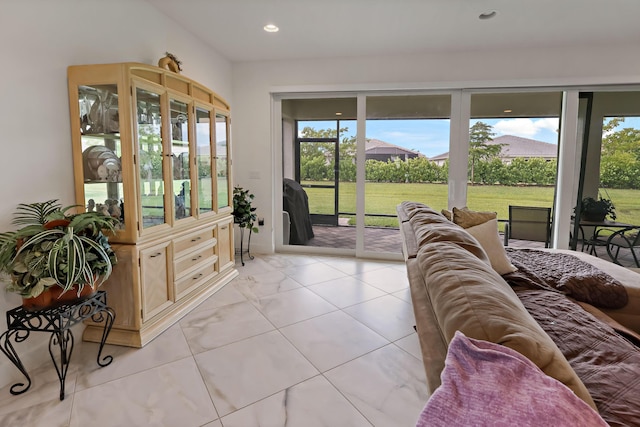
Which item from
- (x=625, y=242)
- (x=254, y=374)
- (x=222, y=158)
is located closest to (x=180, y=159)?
(x=222, y=158)

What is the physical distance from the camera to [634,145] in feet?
13.5

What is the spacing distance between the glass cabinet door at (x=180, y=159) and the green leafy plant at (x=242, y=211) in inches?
51.2

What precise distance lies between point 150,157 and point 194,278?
113cm

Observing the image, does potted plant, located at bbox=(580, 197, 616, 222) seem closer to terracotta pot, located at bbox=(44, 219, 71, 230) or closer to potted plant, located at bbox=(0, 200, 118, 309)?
potted plant, located at bbox=(0, 200, 118, 309)

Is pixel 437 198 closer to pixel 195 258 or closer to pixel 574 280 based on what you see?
pixel 574 280

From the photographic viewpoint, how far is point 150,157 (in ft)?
8.53

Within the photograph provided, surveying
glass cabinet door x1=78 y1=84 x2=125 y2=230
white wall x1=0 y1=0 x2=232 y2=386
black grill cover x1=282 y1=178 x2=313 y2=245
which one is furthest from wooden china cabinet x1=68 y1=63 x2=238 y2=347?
black grill cover x1=282 y1=178 x2=313 y2=245

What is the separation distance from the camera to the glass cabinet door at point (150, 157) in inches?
96.6

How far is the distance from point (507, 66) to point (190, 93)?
11.6ft

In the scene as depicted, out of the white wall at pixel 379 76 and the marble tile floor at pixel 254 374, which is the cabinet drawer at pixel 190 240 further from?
the white wall at pixel 379 76

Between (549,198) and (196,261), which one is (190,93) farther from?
(549,198)

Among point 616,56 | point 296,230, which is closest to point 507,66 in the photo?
point 616,56

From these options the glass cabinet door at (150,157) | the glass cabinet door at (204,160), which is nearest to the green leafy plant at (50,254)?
the glass cabinet door at (150,157)

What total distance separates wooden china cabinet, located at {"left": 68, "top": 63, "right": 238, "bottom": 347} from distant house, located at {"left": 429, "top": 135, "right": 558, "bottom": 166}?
3599 millimetres
